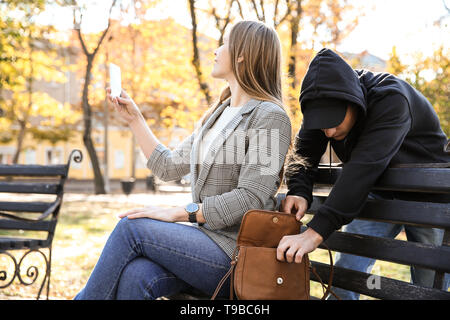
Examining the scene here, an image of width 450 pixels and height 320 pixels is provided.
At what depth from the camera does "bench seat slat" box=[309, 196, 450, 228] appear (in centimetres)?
199

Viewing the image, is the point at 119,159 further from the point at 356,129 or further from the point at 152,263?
the point at 356,129

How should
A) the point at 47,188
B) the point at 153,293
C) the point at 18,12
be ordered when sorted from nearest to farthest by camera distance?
the point at 153,293 → the point at 47,188 → the point at 18,12

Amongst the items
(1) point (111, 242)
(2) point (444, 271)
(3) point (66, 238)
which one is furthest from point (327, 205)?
(3) point (66, 238)

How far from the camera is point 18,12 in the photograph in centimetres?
1288

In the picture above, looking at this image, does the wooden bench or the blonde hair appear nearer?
the wooden bench

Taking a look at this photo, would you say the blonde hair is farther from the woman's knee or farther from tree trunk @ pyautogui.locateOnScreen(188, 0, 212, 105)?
tree trunk @ pyautogui.locateOnScreen(188, 0, 212, 105)

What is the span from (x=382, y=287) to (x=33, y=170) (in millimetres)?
3295

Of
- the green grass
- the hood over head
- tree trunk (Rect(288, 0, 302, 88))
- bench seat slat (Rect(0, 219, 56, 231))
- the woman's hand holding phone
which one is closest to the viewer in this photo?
the hood over head

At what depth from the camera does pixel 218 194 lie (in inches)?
96.3

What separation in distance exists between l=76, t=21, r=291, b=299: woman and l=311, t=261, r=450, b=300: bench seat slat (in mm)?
462

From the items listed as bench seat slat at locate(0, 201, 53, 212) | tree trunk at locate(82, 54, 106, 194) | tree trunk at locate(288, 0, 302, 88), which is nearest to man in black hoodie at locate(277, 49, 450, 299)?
bench seat slat at locate(0, 201, 53, 212)

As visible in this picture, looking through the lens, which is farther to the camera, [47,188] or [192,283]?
[47,188]
